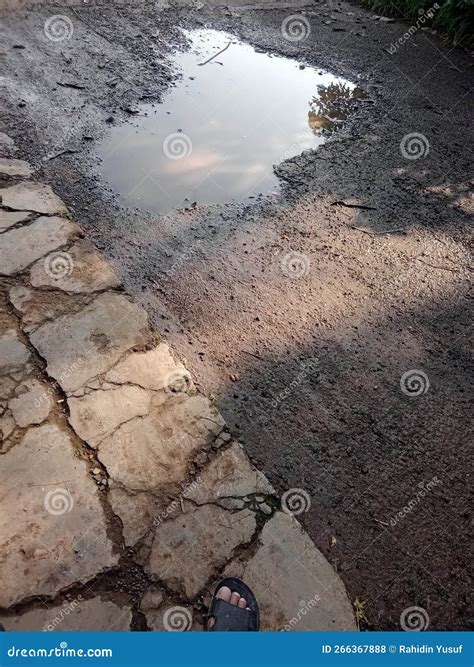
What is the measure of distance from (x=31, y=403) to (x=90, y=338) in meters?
0.51

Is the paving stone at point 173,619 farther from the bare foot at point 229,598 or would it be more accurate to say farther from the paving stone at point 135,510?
the paving stone at point 135,510

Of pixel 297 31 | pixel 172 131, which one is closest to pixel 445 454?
pixel 172 131

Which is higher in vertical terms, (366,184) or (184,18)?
(184,18)

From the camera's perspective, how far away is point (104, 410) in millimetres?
2518

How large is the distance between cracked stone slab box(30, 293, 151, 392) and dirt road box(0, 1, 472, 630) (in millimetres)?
176

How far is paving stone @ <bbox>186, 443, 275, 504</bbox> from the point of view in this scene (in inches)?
90.4

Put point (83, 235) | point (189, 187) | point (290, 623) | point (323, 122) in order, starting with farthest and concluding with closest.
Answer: point (323, 122), point (189, 187), point (83, 235), point (290, 623)

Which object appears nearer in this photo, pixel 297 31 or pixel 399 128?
pixel 399 128

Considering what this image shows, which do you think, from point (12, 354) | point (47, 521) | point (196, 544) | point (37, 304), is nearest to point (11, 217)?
point (37, 304)

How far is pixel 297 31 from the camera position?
6.32 metres

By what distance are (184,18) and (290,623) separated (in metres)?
6.88

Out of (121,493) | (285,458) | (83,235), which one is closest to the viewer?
(121,493)

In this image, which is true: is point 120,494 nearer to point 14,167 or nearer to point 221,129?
point 14,167

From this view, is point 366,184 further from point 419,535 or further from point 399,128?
point 419,535
